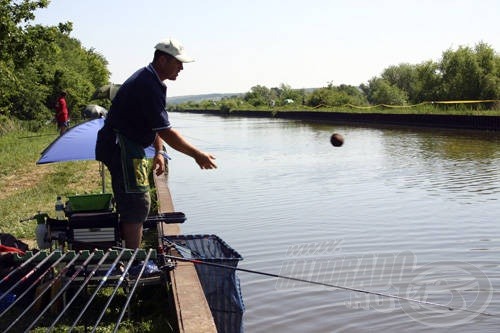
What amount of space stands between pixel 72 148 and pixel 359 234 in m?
4.29

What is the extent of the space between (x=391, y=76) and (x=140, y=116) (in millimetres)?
120437

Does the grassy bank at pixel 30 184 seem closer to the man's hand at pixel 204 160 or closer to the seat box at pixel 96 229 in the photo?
the seat box at pixel 96 229

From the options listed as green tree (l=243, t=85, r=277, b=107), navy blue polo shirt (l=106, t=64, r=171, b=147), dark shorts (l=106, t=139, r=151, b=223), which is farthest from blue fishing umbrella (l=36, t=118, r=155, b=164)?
green tree (l=243, t=85, r=277, b=107)

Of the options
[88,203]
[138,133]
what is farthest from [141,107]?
[88,203]

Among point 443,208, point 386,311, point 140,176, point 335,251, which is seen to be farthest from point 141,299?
point 443,208

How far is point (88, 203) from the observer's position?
569 centimetres

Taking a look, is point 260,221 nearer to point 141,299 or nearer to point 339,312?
point 339,312

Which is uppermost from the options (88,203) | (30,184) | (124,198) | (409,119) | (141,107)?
(141,107)

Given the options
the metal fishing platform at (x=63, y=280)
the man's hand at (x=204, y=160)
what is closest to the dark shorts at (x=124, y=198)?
the metal fishing platform at (x=63, y=280)

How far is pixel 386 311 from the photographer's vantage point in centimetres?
614

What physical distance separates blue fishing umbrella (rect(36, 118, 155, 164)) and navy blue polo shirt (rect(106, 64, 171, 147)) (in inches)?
83.3

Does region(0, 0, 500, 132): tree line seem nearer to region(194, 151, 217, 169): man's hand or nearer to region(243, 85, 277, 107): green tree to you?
region(194, 151, 217, 169): man's hand

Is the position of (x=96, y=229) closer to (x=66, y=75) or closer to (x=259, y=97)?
(x=66, y=75)

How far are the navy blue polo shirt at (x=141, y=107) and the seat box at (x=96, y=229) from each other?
0.77m
